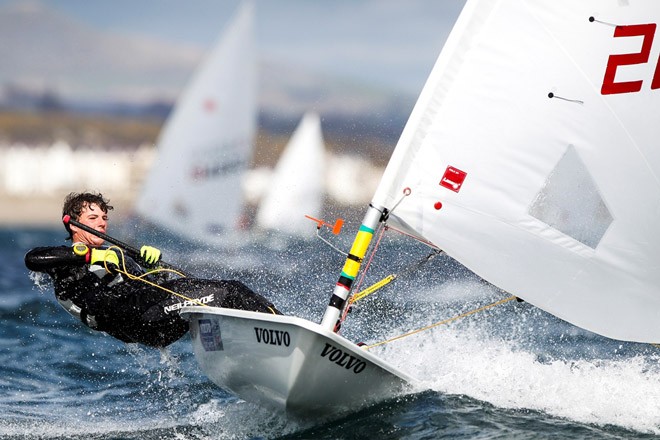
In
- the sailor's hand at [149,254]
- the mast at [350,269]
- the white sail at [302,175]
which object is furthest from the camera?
the white sail at [302,175]

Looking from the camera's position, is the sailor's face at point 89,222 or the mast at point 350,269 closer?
the mast at point 350,269

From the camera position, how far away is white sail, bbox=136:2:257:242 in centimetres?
1265

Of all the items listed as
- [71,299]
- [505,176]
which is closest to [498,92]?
[505,176]

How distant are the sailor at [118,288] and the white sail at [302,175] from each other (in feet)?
41.3

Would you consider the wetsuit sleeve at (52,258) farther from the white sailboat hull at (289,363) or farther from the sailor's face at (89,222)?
the white sailboat hull at (289,363)

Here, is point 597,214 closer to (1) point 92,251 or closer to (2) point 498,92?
(2) point 498,92

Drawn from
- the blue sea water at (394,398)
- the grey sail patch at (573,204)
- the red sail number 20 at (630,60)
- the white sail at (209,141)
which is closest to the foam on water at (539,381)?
the blue sea water at (394,398)

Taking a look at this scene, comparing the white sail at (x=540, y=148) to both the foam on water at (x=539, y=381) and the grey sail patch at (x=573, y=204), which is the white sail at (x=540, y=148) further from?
the foam on water at (x=539, y=381)

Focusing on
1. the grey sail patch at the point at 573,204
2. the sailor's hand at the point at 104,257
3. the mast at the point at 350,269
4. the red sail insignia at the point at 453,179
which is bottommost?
the sailor's hand at the point at 104,257

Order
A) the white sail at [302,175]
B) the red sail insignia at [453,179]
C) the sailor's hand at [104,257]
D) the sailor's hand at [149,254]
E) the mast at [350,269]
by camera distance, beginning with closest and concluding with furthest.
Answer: the mast at [350,269]
the red sail insignia at [453,179]
the sailor's hand at [104,257]
the sailor's hand at [149,254]
the white sail at [302,175]

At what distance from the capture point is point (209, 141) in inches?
498

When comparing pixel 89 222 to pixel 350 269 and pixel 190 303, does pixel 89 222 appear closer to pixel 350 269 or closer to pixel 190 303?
pixel 190 303

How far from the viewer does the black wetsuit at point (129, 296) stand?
4395 mm

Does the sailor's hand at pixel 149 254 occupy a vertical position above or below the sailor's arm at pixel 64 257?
above
